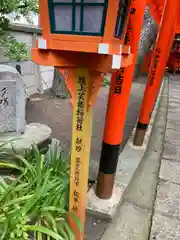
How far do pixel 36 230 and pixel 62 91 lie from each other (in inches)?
253

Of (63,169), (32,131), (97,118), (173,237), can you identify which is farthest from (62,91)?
(173,237)

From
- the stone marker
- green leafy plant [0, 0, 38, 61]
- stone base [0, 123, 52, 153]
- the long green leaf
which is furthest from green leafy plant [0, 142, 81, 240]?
green leafy plant [0, 0, 38, 61]

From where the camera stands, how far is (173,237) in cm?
243

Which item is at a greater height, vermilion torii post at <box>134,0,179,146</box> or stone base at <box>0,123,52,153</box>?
vermilion torii post at <box>134,0,179,146</box>

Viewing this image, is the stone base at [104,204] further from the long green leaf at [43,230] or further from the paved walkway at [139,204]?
the long green leaf at [43,230]

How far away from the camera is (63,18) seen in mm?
1536

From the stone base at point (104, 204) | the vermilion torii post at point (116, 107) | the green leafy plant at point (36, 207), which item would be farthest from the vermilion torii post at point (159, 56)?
the green leafy plant at point (36, 207)

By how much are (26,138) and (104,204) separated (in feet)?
4.50

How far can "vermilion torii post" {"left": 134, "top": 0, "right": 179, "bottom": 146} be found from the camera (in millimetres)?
3525

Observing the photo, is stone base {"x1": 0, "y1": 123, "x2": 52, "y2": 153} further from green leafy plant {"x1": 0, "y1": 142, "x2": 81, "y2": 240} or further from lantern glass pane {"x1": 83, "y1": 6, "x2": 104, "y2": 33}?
lantern glass pane {"x1": 83, "y1": 6, "x2": 104, "y2": 33}

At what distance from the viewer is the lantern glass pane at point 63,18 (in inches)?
59.8

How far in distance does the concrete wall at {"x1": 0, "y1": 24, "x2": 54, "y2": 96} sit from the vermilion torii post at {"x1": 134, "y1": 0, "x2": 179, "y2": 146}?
3.74 metres

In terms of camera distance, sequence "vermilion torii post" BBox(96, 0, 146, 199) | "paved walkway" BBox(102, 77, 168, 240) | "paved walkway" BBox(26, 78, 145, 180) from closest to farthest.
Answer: "vermilion torii post" BBox(96, 0, 146, 199) → "paved walkway" BBox(102, 77, 168, 240) → "paved walkway" BBox(26, 78, 145, 180)

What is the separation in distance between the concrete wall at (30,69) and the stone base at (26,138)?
3.16 metres
